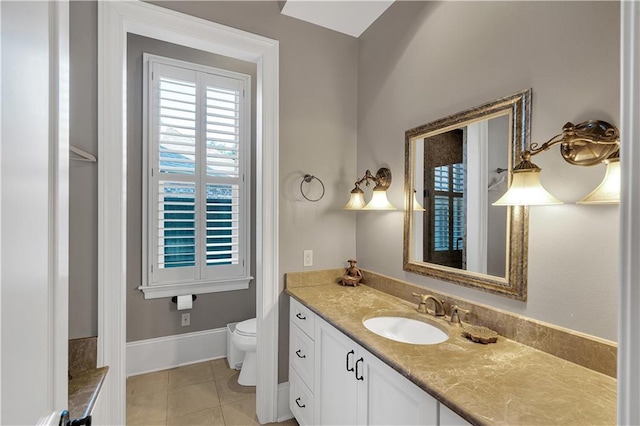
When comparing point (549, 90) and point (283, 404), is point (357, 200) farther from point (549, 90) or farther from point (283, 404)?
point (283, 404)

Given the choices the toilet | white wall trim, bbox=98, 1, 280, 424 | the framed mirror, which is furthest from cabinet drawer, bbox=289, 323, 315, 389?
the framed mirror

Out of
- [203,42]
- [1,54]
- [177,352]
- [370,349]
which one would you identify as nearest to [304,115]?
[203,42]

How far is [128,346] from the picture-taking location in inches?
104

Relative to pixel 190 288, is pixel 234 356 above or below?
below

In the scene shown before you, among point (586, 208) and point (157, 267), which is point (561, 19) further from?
point (157, 267)

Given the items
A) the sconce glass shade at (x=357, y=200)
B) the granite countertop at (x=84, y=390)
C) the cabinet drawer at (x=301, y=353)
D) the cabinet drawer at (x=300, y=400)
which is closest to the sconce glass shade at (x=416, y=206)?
the sconce glass shade at (x=357, y=200)

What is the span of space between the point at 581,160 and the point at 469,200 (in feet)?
1.67

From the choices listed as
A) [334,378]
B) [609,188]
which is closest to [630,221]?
[609,188]

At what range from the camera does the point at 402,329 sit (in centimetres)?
157

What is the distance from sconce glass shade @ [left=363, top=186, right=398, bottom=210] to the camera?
194cm

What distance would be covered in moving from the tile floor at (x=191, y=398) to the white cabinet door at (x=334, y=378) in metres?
0.62

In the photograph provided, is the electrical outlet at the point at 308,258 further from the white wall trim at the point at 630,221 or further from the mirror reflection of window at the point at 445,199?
the white wall trim at the point at 630,221

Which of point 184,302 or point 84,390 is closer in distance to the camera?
point 84,390

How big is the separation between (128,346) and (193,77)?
8.11 feet
